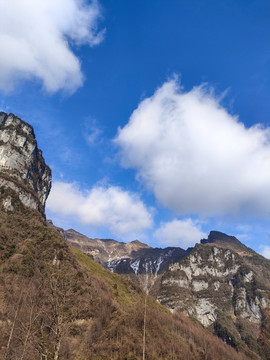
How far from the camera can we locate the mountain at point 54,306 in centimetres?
3322

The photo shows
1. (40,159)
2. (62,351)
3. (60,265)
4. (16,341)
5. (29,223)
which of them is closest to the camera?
(16,341)

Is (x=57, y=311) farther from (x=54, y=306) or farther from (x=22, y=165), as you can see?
(x=22, y=165)

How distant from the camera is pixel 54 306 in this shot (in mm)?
23469

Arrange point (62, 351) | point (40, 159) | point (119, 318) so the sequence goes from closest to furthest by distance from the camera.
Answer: point (62, 351) → point (119, 318) → point (40, 159)

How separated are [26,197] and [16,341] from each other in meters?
104

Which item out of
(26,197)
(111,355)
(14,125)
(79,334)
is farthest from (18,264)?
(14,125)

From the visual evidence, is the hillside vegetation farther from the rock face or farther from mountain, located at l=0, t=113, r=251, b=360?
the rock face

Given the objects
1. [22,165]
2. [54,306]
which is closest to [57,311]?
[54,306]

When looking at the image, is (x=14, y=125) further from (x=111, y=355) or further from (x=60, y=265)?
(x=111, y=355)

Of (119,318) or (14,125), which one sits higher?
(14,125)

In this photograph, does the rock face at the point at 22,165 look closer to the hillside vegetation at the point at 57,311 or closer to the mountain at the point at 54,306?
the mountain at the point at 54,306

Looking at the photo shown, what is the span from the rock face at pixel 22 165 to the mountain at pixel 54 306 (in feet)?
2.06

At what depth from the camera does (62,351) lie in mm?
51906

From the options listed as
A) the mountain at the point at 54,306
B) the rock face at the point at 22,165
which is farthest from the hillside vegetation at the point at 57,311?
the rock face at the point at 22,165
